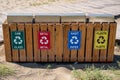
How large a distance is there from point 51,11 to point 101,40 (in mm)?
3809

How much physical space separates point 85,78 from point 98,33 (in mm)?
1121

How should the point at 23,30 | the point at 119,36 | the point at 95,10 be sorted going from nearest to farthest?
the point at 23,30
the point at 119,36
the point at 95,10

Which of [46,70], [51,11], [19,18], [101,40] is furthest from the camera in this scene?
[51,11]

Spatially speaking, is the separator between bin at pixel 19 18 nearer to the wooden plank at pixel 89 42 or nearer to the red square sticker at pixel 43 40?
the red square sticker at pixel 43 40

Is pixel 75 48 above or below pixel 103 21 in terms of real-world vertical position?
below

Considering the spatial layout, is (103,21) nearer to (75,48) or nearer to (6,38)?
(75,48)

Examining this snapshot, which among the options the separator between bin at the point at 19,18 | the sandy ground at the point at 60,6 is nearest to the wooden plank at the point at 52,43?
the separator between bin at the point at 19,18

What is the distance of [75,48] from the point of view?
6.25m

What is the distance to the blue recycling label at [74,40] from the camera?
20.1 feet

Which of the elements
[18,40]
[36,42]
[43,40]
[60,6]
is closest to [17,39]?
[18,40]

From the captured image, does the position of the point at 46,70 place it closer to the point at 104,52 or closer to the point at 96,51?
the point at 96,51

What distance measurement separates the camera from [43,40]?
6.19 meters

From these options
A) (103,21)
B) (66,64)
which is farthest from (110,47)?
(66,64)

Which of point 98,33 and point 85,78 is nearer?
point 85,78
